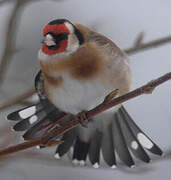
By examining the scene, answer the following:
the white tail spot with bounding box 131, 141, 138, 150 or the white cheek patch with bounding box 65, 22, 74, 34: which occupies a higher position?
the white cheek patch with bounding box 65, 22, 74, 34

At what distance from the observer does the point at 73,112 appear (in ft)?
4.56

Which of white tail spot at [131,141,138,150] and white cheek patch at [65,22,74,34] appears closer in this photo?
white cheek patch at [65,22,74,34]

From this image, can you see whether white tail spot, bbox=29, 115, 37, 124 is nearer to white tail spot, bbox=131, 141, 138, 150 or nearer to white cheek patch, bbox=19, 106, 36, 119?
white cheek patch, bbox=19, 106, 36, 119

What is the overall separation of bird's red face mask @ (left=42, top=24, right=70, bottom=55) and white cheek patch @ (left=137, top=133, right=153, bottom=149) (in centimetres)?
41

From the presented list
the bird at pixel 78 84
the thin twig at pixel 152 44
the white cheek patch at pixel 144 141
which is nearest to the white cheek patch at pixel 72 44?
the bird at pixel 78 84

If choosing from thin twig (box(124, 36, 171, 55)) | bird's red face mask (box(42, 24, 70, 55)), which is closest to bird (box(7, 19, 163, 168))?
bird's red face mask (box(42, 24, 70, 55))

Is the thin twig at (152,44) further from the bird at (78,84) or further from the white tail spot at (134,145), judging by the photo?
the white tail spot at (134,145)

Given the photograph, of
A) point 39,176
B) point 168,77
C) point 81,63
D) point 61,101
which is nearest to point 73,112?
point 61,101

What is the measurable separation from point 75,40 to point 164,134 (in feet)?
3.08

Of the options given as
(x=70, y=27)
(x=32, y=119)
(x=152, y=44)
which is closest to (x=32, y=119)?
(x=32, y=119)

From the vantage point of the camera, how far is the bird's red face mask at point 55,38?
1.17 metres

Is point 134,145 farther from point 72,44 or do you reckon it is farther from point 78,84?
point 72,44

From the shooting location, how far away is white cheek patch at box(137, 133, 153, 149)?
126 cm

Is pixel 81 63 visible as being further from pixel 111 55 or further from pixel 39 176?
pixel 39 176
